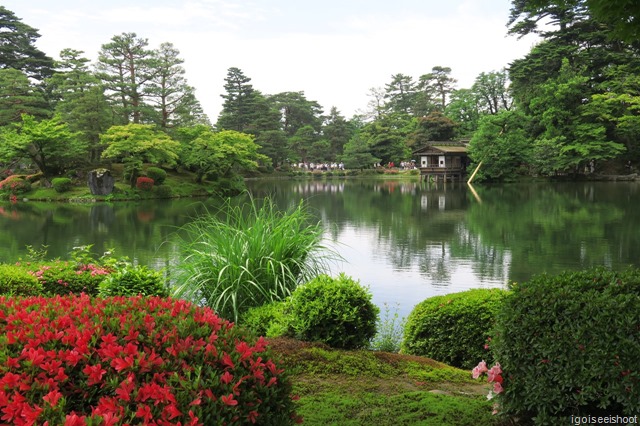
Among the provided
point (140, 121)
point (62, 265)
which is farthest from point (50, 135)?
point (62, 265)

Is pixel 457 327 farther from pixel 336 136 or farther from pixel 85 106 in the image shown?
pixel 336 136

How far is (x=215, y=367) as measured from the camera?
4.91ft

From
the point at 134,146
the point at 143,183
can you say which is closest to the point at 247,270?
the point at 143,183

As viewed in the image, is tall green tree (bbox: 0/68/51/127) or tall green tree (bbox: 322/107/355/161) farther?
tall green tree (bbox: 322/107/355/161)

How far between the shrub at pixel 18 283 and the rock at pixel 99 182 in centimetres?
2017

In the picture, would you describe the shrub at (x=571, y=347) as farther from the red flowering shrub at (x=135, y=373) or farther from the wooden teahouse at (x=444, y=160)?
the wooden teahouse at (x=444, y=160)

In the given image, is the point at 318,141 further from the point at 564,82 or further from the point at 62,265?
the point at 62,265

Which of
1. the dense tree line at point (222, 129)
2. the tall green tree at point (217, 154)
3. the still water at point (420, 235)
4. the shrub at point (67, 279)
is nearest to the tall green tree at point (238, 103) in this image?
the dense tree line at point (222, 129)

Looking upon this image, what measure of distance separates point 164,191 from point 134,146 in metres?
2.56

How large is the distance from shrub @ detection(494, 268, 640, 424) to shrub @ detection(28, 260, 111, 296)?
13.2ft

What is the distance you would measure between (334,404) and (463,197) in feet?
74.9

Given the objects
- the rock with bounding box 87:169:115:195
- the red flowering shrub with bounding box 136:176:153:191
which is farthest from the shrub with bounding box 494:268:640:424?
the red flowering shrub with bounding box 136:176:153:191

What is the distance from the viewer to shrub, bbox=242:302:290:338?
153 inches

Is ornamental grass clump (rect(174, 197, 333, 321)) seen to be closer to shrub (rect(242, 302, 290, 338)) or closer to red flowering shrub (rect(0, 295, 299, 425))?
shrub (rect(242, 302, 290, 338))
